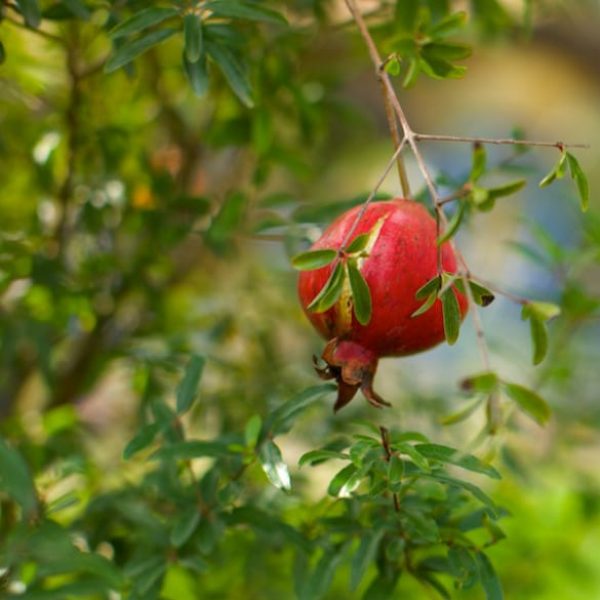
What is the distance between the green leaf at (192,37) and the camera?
0.59 m

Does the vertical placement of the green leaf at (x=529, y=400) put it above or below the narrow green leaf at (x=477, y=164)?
below

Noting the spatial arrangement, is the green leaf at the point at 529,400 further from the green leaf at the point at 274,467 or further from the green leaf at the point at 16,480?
the green leaf at the point at 16,480

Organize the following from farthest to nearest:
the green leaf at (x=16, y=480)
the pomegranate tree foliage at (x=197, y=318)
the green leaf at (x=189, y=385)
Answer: the green leaf at (x=189, y=385), the pomegranate tree foliage at (x=197, y=318), the green leaf at (x=16, y=480)

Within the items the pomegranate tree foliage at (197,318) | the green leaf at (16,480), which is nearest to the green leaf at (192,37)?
the pomegranate tree foliage at (197,318)

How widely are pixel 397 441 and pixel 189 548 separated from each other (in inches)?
7.4

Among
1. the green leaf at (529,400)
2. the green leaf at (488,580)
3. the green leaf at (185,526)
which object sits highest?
the green leaf at (529,400)

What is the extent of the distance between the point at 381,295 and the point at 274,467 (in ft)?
0.39

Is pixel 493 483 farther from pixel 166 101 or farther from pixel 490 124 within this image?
pixel 490 124

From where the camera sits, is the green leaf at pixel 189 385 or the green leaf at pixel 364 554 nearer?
the green leaf at pixel 364 554

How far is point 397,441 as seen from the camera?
579 mm

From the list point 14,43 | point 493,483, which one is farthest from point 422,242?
point 493,483

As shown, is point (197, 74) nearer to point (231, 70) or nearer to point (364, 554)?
point (231, 70)

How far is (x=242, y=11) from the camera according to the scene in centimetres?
61

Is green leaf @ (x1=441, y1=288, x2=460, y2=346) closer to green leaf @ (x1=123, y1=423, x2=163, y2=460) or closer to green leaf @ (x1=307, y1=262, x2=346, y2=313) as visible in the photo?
green leaf @ (x1=307, y1=262, x2=346, y2=313)
